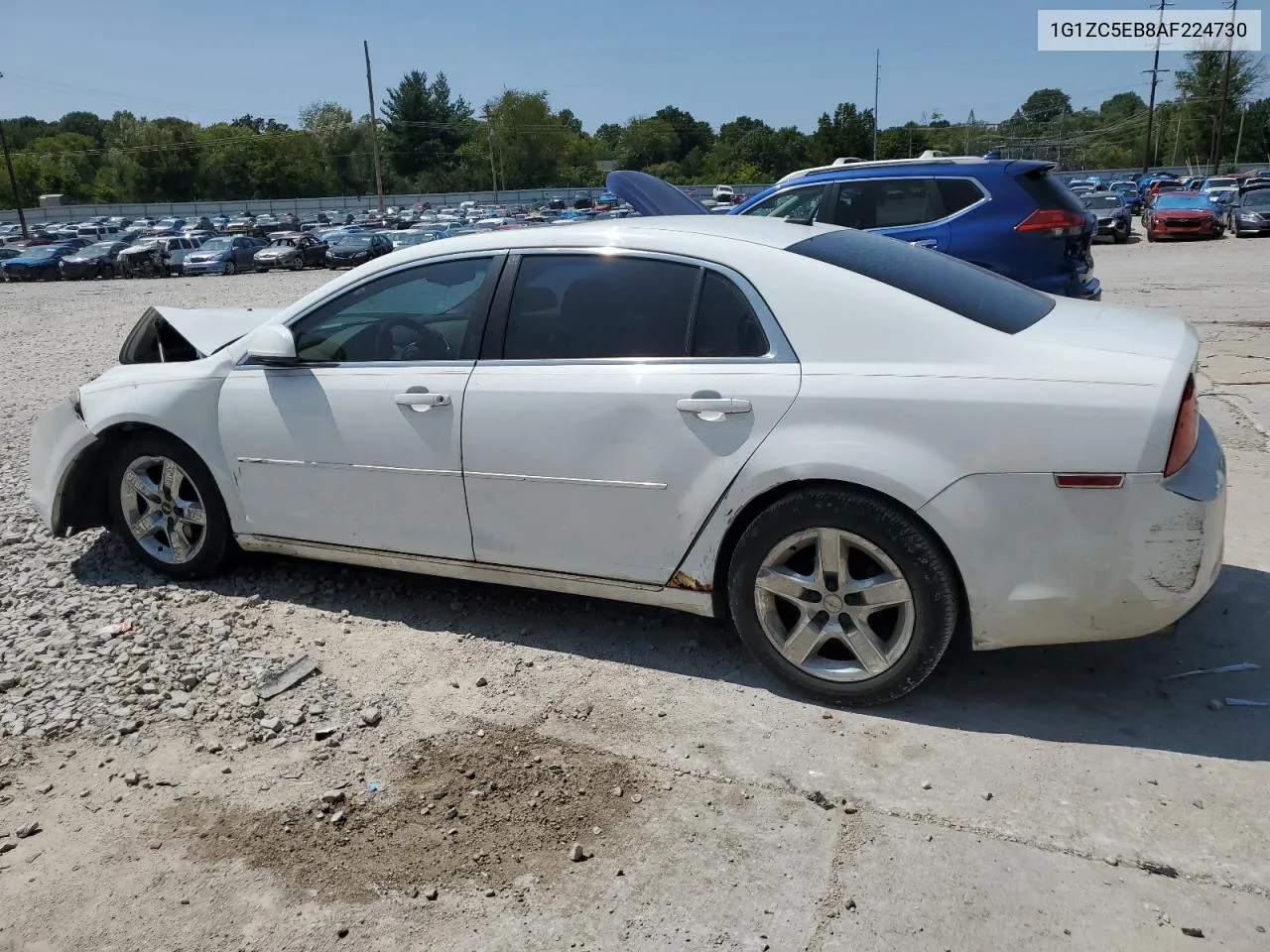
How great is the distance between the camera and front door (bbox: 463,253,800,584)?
3482mm

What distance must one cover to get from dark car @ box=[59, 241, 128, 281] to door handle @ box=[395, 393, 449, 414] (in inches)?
1515

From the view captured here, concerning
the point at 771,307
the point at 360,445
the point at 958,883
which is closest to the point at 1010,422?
the point at 771,307

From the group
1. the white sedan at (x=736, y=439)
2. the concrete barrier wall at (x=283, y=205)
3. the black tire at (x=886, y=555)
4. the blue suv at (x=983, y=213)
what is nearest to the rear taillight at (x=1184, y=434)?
the white sedan at (x=736, y=439)

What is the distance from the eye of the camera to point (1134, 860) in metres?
2.70

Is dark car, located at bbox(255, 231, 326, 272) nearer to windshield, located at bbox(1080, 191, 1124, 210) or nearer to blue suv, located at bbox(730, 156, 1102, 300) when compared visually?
windshield, located at bbox(1080, 191, 1124, 210)

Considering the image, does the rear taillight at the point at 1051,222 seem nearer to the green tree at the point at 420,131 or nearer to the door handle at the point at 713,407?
the door handle at the point at 713,407

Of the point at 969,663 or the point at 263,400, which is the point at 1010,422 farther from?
the point at 263,400

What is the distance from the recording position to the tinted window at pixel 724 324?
3.54m

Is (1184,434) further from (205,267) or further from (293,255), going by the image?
(293,255)

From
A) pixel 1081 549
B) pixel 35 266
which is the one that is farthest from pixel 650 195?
pixel 35 266

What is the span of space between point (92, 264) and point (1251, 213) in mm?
37483

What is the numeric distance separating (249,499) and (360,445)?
70cm

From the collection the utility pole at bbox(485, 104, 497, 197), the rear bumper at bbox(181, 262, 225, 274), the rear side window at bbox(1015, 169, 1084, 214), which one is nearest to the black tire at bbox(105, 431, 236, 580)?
the rear side window at bbox(1015, 169, 1084, 214)

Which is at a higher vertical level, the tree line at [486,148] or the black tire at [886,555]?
the tree line at [486,148]
